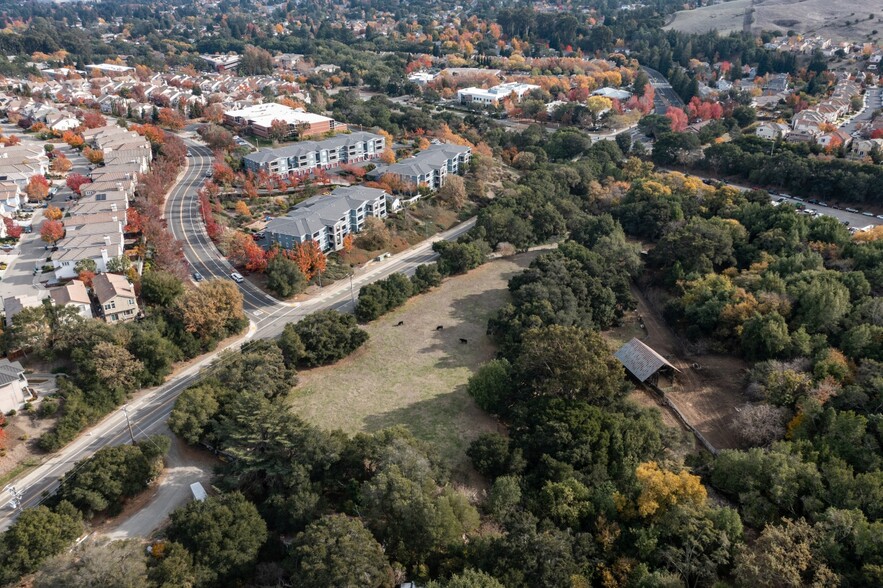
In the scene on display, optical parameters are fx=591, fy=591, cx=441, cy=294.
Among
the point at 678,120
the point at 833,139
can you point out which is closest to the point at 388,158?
the point at 678,120

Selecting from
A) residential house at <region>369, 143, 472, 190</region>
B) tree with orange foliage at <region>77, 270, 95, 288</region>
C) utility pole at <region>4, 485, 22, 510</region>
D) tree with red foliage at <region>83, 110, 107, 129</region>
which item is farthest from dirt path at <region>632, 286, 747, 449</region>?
tree with red foliage at <region>83, 110, 107, 129</region>

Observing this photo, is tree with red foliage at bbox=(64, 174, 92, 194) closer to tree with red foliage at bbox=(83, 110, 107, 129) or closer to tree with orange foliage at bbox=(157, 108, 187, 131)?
tree with red foliage at bbox=(83, 110, 107, 129)

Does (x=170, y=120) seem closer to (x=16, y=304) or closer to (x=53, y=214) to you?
(x=53, y=214)

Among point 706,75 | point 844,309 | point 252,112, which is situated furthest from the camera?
point 706,75

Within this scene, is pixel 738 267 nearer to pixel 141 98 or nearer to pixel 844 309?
pixel 844 309

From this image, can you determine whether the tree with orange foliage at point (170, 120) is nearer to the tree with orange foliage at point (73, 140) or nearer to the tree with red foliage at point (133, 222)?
the tree with orange foliage at point (73, 140)

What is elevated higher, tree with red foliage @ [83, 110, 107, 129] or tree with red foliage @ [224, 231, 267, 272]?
tree with red foliage @ [83, 110, 107, 129]

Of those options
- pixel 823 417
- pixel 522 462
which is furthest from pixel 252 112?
pixel 823 417
